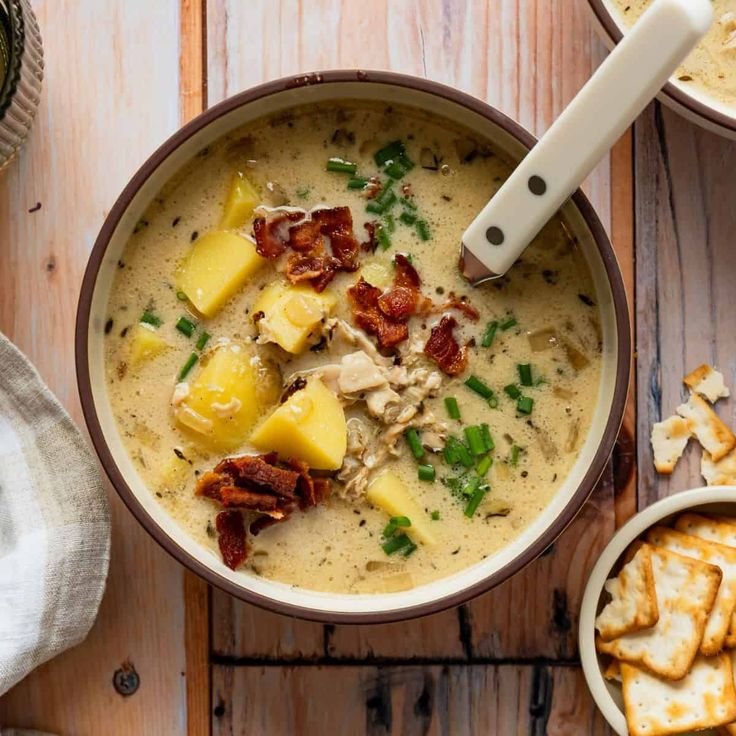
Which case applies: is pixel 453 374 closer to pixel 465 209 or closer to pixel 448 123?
pixel 465 209

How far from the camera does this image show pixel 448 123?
2.27 meters

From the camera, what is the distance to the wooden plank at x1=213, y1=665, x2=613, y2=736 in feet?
8.32

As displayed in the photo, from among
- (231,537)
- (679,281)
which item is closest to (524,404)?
(679,281)

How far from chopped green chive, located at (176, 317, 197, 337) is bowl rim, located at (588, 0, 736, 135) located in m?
1.06

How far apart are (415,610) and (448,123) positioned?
3.27 feet

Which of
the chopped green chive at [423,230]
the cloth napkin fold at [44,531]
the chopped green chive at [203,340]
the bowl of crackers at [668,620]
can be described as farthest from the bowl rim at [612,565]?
the cloth napkin fold at [44,531]

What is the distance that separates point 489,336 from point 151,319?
27.8 inches

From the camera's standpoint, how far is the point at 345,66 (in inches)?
98.0

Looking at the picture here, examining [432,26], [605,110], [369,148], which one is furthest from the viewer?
[432,26]

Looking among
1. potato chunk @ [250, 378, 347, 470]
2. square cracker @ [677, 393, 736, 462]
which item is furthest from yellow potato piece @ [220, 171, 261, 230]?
square cracker @ [677, 393, 736, 462]

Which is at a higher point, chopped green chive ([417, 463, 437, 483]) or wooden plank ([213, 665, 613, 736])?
chopped green chive ([417, 463, 437, 483])

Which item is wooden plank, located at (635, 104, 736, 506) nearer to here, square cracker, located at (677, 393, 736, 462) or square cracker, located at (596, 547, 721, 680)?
square cracker, located at (677, 393, 736, 462)

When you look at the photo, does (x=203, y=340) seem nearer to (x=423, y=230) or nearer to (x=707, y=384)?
(x=423, y=230)

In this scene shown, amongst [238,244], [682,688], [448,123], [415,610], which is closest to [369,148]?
[448,123]
